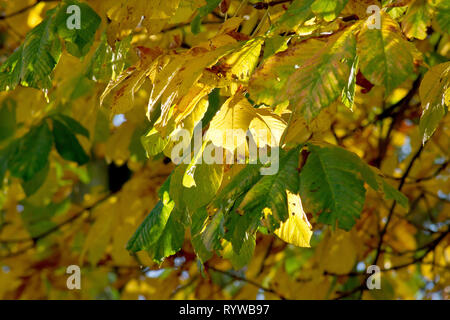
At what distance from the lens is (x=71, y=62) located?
1.73 meters

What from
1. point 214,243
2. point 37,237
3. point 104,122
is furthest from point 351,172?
point 37,237

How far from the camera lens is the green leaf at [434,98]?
0.86 m

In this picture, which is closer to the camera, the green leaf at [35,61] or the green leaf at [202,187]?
the green leaf at [202,187]

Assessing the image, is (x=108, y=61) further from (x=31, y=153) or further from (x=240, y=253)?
(x=31, y=153)

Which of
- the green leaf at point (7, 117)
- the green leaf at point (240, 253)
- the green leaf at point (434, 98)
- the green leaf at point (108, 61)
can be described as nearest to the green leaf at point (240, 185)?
the green leaf at point (240, 253)

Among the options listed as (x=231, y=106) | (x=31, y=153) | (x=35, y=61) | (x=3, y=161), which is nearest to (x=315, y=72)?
(x=231, y=106)

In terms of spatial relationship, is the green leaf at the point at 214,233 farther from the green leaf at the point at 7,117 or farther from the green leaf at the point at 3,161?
the green leaf at the point at 7,117

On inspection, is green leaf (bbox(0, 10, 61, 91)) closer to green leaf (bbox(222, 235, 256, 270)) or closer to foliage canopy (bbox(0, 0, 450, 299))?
foliage canopy (bbox(0, 0, 450, 299))

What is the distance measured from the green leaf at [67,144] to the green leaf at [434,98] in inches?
44.7

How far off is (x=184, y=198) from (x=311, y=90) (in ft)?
0.86

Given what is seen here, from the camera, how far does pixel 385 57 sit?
749 mm

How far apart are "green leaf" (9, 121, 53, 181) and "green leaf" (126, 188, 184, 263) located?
743mm
